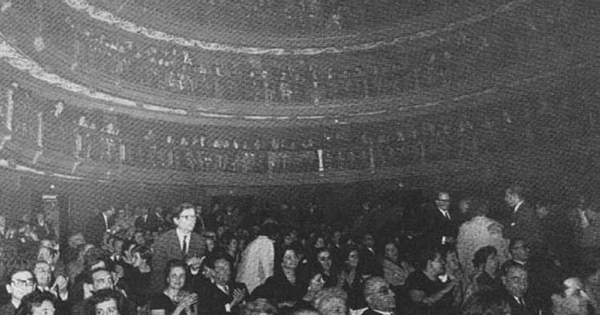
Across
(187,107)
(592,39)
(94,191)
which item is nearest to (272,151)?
(187,107)

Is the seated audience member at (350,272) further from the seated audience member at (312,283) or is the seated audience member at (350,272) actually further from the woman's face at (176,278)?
the woman's face at (176,278)

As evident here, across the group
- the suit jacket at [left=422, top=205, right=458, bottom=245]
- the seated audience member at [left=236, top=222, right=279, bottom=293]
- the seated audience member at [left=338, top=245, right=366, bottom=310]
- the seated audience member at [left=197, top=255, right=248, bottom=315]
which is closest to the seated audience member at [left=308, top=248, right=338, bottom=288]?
the seated audience member at [left=338, top=245, right=366, bottom=310]

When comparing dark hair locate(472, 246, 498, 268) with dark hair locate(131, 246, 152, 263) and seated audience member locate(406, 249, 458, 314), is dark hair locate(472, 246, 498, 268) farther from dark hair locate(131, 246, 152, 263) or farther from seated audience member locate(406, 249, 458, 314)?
dark hair locate(131, 246, 152, 263)

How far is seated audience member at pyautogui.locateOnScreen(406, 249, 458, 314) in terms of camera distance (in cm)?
702

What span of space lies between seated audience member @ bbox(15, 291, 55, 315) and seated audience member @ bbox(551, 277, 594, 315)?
4.87 meters

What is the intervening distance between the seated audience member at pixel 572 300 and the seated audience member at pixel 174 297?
11.8 ft

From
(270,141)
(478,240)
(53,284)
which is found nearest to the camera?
(53,284)

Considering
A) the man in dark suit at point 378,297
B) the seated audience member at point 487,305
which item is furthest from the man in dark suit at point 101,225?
the seated audience member at point 487,305

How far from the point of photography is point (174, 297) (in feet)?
21.8

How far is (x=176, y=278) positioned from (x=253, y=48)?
12.4 meters

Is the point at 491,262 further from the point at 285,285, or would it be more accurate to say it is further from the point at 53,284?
the point at 53,284

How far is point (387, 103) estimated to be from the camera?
18.1 meters

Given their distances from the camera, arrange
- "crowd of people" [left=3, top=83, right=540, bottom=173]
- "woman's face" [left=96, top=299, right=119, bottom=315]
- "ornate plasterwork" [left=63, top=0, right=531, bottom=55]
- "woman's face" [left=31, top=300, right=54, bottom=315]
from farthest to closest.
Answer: "crowd of people" [left=3, top=83, right=540, bottom=173]
"ornate plasterwork" [left=63, top=0, right=531, bottom=55]
"woman's face" [left=31, top=300, right=54, bottom=315]
"woman's face" [left=96, top=299, right=119, bottom=315]

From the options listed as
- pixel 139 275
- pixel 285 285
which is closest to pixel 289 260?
pixel 285 285
